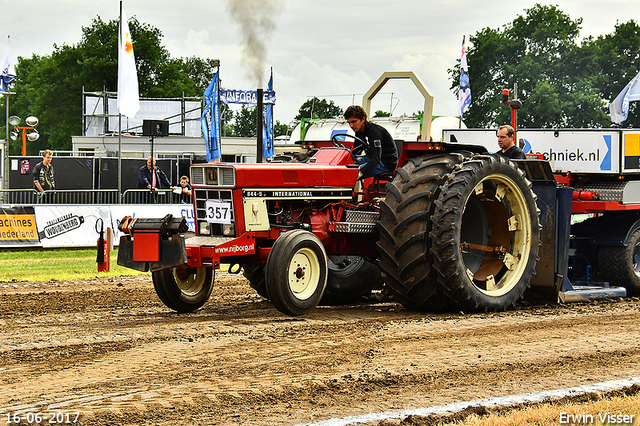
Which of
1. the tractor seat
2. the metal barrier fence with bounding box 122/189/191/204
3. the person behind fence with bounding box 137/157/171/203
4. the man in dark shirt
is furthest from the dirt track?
the metal barrier fence with bounding box 122/189/191/204

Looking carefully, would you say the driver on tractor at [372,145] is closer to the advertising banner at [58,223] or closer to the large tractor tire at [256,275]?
the large tractor tire at [256,275]

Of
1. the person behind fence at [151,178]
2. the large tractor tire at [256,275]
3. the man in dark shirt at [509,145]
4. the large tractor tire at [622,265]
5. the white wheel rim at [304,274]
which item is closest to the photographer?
the white wheel rim at [304,274]

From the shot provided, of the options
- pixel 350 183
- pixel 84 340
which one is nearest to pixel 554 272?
pixel 350 183

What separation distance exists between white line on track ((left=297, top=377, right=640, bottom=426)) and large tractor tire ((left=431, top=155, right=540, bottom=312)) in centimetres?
246

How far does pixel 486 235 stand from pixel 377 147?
5.30 ft

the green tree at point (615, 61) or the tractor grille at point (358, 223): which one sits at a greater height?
the green tree at point (615, 61)

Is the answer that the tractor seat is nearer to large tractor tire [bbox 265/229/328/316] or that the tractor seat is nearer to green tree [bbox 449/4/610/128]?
large tractor tire [bbox 265/229/328/316]

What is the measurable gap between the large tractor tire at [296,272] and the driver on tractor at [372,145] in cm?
116

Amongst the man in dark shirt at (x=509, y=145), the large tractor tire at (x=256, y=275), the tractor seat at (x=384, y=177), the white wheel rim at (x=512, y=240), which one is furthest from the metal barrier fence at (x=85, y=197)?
the white wheel rim at (x=512, y=240)

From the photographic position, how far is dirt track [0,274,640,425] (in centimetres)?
436

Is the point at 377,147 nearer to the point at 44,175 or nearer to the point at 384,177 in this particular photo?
the point at 384,177

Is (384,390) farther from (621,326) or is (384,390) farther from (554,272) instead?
(554,272)

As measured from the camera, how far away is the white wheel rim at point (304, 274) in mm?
7116

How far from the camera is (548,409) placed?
4.28m
